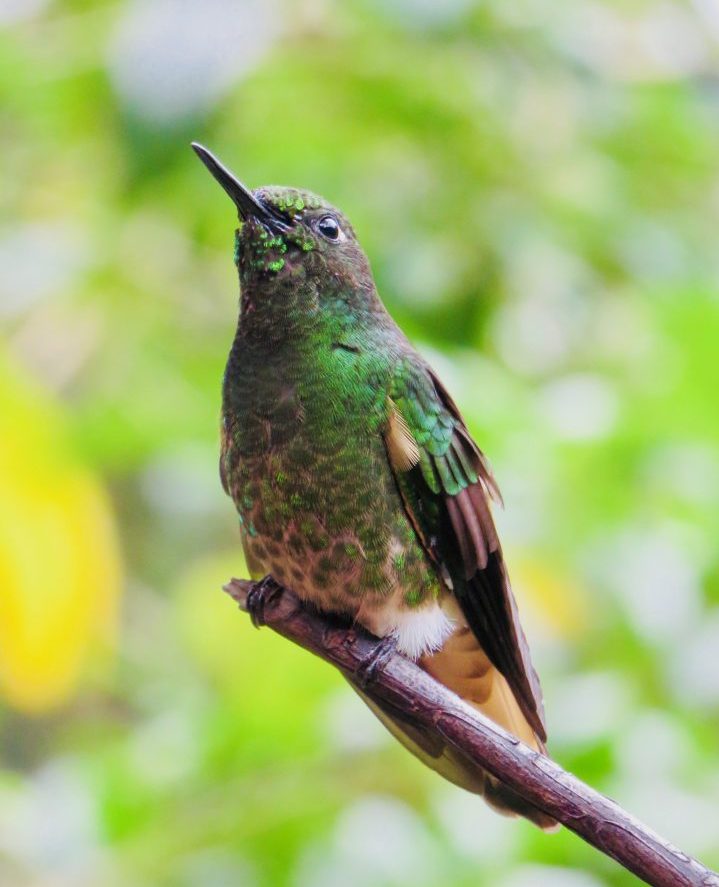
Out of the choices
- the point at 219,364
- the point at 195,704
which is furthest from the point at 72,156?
the point at 195,704

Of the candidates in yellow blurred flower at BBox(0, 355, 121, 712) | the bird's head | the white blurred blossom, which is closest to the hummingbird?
the bird's head

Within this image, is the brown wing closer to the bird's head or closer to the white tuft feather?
the white tuft feather

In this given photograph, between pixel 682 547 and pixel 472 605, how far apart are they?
0.88 meters

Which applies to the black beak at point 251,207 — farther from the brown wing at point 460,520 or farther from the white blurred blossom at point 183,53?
the white blurred blossom at point 183,53

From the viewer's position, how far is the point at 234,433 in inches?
83.3

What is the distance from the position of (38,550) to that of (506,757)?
51.3 inches

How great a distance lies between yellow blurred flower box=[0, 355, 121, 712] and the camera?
2.58 m

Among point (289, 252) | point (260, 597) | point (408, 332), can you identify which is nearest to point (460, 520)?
point (260, 597)

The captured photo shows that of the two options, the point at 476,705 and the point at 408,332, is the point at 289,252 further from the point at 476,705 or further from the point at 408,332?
the point at 408,332

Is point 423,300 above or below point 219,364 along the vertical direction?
above

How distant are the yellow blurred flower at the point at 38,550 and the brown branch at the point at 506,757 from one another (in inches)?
27.0

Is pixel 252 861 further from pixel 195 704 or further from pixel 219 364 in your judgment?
pixel 219 364

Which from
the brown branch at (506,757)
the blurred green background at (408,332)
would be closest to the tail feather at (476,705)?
the brown branch at (506,757)

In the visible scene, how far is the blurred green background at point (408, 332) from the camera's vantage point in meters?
2.54
